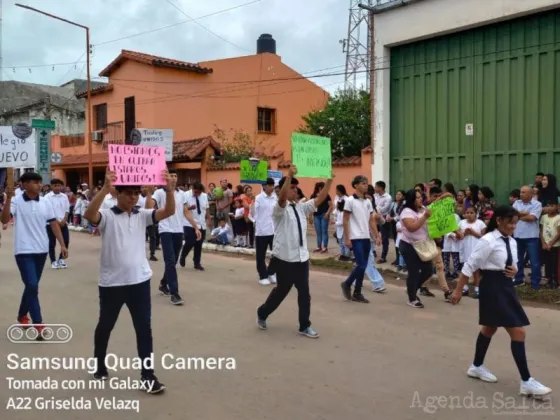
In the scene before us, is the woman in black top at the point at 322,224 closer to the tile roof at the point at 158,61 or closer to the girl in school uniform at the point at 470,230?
the girl in school uniform at the point at 470,230

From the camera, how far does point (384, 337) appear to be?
6676mm

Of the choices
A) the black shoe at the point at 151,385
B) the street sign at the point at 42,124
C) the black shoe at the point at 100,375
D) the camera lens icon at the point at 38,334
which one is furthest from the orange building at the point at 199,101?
the black shoe at the point at 151,385

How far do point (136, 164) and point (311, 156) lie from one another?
2.75 m

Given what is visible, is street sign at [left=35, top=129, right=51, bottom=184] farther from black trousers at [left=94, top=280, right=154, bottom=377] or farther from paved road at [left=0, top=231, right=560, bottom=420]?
black trousers at [left=94, top=280, right=154, bottom=377]

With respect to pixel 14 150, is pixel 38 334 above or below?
below

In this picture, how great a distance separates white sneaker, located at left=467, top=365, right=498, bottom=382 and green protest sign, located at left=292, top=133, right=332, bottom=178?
286 cm

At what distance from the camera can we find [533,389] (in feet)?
15.6

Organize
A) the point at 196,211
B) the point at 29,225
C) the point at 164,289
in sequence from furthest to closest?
the point at 196,211, the point at 164,289, the point at 29,225

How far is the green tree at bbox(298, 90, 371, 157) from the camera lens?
70.2 feet

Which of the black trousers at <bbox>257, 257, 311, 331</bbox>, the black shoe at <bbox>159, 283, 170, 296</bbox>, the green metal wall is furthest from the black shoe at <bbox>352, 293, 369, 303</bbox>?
the green metal wall

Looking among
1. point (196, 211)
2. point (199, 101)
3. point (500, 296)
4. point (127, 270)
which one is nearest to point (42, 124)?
point (196, 211)

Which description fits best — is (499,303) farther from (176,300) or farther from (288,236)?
(176,300)

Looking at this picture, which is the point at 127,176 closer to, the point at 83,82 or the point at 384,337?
the point at 384,337

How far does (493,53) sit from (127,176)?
11.3 metres
